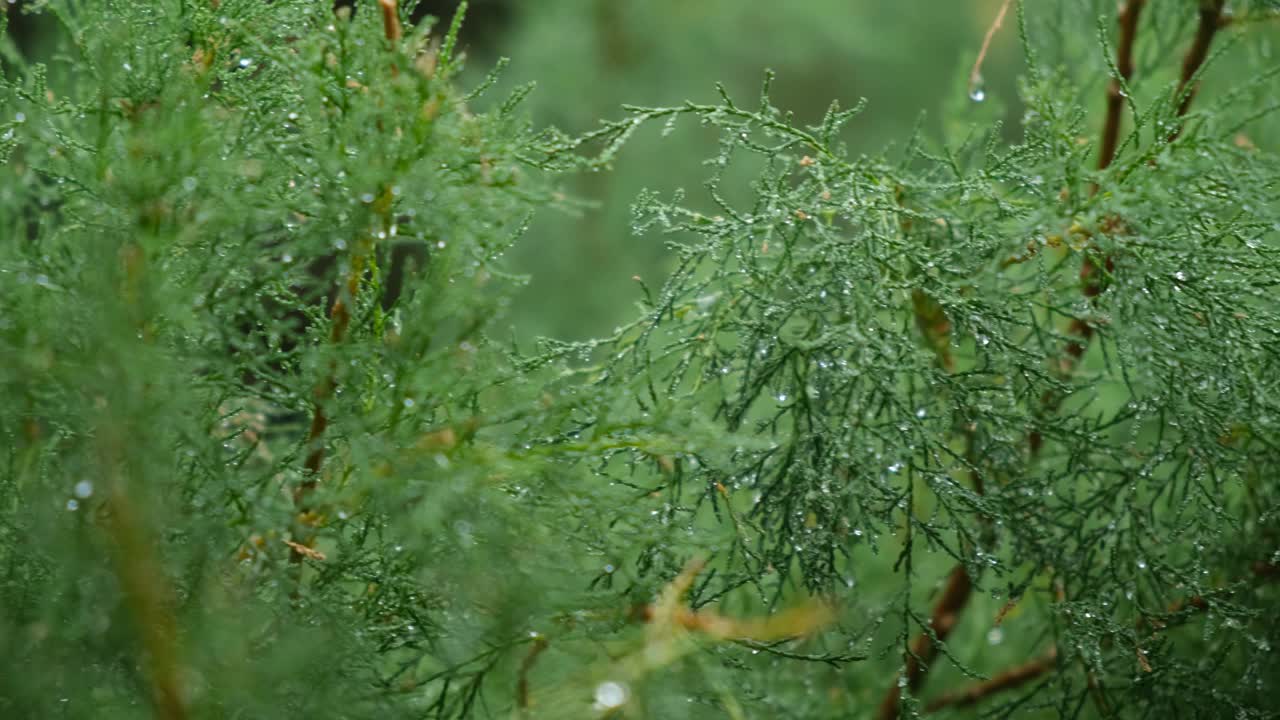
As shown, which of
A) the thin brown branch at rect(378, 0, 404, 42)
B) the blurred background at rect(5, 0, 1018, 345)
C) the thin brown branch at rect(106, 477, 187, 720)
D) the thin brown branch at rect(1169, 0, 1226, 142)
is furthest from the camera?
the blurred background at rect(5, 0, 1018, 345)

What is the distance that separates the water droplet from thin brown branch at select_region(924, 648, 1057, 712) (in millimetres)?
469

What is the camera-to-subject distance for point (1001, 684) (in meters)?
0.92

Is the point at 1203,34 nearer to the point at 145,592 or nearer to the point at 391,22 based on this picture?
the point at 391,22

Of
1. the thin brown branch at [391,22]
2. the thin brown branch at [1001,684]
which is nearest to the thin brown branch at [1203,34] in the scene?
the thin brown branch at [1001,684]

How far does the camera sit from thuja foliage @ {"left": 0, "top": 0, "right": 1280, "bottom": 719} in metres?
0.50

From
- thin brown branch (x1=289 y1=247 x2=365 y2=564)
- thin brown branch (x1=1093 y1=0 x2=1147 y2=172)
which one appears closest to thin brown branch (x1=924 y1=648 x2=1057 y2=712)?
thin brown branch (x1=1093 y1=0 x2=1147 y2=172)

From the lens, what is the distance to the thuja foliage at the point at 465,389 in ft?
1.64

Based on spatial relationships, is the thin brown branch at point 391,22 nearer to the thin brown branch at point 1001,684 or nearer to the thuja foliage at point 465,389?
the thuja foliage at point 465,389

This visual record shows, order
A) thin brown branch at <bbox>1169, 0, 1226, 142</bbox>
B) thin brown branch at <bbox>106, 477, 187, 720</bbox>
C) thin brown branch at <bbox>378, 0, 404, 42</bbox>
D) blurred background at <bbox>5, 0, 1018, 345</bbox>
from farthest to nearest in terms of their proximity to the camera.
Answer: blurred background at <bbox>5, 0, 1018, 345</bbox> < thin brown branch at <bbox>1169, 0, 1226, 142</bbox> < thin brown branch at <bbox>378, 0, 404, 42</bbox> < thin brown branch at <bbox>106, 477, 187, 720</bbox>

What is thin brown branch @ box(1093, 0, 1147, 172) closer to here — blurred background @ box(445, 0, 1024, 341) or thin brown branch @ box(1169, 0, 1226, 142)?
thin brown branch @ box(1169, 0, 1226, 142)

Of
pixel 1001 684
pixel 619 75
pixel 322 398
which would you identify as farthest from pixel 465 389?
pixel 619 75

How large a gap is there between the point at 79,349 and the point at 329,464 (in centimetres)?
15

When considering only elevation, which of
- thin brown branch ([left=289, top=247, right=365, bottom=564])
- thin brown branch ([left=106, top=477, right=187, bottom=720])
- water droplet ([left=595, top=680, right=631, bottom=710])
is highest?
thin brown branch ([left=289, top=247, right=365, bottom=564])

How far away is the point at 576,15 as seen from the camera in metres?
2.62
